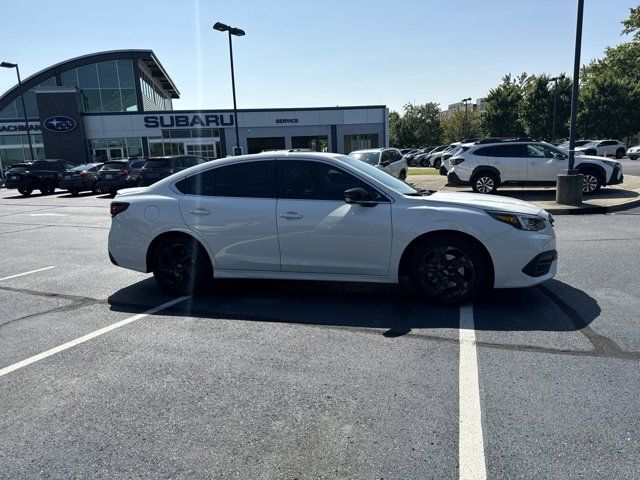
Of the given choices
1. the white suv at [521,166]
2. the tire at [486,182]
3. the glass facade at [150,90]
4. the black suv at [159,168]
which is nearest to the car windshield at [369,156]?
the white suv at [521,166]

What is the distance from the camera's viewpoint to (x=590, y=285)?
5516mm

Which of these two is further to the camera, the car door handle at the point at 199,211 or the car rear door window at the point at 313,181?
the car door handle at the point at 199,211

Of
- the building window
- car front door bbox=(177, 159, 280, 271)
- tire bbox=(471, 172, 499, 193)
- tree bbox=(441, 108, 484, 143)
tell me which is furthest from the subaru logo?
tree bbox=(441, 108, 484, 143)

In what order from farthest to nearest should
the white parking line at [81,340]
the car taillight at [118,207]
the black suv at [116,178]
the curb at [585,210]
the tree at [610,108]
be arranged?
the tree at [610,108]
the black suv at [116,178]
the curb at [585,210]
the car taillight at [118,207]
the white parking line at [81,340]

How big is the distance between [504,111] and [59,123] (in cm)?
4395

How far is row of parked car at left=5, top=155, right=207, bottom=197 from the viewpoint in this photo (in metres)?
21.1

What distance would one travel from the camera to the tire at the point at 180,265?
18.0 ft

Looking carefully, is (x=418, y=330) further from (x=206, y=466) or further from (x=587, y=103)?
(x=587, y=103)

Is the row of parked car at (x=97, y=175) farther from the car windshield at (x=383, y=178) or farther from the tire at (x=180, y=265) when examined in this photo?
the car windshield at (x=383, y=178)

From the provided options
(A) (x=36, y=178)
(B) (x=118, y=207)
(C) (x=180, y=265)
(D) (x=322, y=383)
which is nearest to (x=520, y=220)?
(D) (x=322, y=383)

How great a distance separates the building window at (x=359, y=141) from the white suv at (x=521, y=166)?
30.2 metres

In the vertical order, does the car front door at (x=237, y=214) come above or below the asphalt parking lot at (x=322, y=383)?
above

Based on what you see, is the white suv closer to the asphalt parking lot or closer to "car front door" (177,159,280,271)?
the asphalt parking lot

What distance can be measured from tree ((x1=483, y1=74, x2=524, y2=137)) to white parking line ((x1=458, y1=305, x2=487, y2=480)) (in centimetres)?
5163
